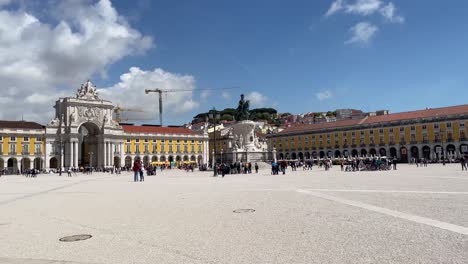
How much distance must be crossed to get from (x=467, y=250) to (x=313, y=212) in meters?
4.22

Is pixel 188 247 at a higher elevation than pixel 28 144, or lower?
lower

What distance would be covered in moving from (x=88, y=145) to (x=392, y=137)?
6860 centimetres

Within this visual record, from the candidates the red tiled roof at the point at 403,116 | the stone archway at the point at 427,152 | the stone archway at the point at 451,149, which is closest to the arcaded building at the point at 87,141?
the red tiled roof at the point at 403,116

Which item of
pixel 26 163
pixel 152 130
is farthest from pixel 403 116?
pixel 26 163

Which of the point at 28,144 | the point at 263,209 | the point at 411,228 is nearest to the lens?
the point at 411,228


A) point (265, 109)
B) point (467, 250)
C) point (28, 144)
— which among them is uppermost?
point (265, 109)

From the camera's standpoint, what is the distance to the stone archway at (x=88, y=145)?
9013 centimetres

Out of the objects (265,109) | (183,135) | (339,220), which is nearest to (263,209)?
(339,220)

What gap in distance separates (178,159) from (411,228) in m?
94.4

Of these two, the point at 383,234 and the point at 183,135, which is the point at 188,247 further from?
the point at 183,135

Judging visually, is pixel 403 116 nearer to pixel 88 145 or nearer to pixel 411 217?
pixel 88 145

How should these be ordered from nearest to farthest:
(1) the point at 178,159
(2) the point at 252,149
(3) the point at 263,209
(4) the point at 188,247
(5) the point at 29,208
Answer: (4) the point at 188,247 → (3) the point at 263,209 → (5) the point at 29,208 → (2) the point at 252,149 → (1) the point at 178,159

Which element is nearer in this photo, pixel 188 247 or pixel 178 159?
pixel 188 247

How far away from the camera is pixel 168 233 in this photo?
7.68 metres
